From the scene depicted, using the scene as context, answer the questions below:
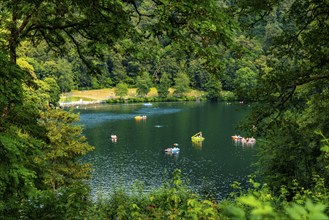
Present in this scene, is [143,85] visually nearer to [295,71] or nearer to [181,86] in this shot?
[181,86]

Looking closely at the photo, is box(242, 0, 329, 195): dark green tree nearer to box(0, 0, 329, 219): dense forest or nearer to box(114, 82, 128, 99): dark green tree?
box(0, 0, 329, 219): dense forest

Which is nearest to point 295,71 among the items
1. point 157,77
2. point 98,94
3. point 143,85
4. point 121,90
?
point 157,77

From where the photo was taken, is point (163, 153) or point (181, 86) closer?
point (163, 153)

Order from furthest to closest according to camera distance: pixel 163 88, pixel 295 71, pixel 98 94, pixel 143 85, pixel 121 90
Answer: pixel 98 94, pixel 163 88, pixel 143 85, pixel 121 90, pixel 295 71

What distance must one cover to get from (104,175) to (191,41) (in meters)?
32.7

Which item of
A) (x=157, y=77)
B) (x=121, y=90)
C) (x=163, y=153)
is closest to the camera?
(x=157, y=77)

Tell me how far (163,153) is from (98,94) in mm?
79393

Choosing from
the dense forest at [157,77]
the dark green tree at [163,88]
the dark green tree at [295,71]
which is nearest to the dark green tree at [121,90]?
the dark green tree at [163,88]

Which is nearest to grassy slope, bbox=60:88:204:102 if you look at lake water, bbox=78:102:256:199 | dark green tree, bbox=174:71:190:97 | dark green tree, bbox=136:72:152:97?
dark green tree, bbox=136:72:152:97

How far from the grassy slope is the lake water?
4155cm

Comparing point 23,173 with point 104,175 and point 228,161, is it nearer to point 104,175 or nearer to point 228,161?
point 104,175

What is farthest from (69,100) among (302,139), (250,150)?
(302,139)

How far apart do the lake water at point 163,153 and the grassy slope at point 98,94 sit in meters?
41.5

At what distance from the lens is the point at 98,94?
400 feet
